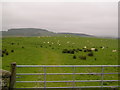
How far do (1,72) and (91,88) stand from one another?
447cm

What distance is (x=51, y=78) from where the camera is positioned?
48.9ft

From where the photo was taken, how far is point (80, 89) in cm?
988

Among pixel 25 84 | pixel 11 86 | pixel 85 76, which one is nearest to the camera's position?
pixel 11 86

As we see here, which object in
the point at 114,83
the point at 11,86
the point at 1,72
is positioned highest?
the point at 1,72

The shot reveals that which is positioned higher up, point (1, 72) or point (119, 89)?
point (1, 72)

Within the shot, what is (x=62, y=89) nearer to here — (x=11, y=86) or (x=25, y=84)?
(x=11, y=86)

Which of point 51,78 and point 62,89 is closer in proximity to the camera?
point 62,89

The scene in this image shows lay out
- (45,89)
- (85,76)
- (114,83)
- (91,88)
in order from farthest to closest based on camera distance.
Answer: (85,76)
(114,83)
(91,88)
(45,89)

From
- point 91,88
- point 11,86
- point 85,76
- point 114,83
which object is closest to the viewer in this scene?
point 11,86

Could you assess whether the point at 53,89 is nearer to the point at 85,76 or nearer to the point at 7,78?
the point at 7,78

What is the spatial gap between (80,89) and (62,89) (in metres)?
0.89

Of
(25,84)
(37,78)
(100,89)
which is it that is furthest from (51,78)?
(100,89)

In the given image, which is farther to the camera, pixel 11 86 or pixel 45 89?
pixel 45 89

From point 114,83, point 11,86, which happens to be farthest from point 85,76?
point 11,86
